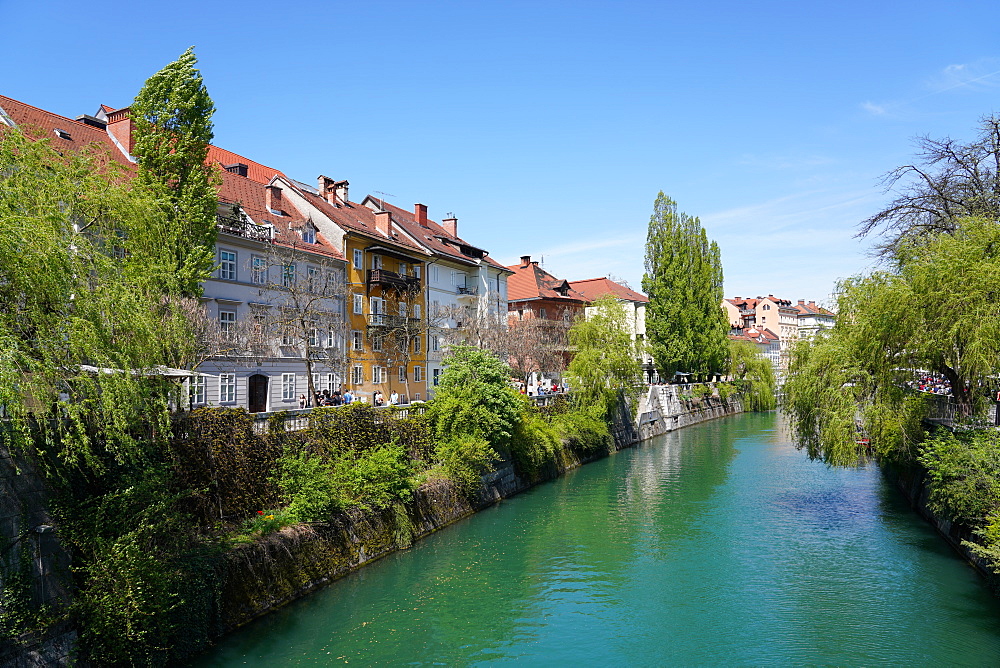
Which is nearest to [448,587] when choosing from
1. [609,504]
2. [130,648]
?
[130,648]

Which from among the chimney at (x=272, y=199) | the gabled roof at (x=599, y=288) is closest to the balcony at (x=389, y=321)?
the chimney at (x=272, y=199)

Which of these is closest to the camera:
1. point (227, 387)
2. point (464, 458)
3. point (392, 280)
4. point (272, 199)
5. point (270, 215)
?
point (464, 458)

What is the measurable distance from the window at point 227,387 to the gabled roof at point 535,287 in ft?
109

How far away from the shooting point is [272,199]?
3600 cm

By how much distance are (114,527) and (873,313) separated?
59.2 feet

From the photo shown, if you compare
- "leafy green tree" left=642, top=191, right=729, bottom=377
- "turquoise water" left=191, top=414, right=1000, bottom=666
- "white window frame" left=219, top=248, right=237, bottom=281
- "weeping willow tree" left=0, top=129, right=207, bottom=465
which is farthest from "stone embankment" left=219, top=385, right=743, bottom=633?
"leafy green tree" left=642, top=191, right=729, bottom=377

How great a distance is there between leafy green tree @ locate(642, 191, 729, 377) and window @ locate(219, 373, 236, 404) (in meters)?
34.3

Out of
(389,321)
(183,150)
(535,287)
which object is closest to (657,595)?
(183,150)

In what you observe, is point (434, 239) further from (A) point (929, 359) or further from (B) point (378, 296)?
(A) point (929, 359)

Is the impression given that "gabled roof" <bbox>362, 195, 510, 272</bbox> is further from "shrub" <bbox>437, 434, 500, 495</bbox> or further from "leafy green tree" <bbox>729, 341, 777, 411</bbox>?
"leafy green tree" <bbox>729, 341, 777, 411</bbox>

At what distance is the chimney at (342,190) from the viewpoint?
1676 inches

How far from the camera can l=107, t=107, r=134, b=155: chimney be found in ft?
98.2

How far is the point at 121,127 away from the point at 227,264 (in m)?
7.60

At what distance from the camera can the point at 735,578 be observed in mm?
17312
